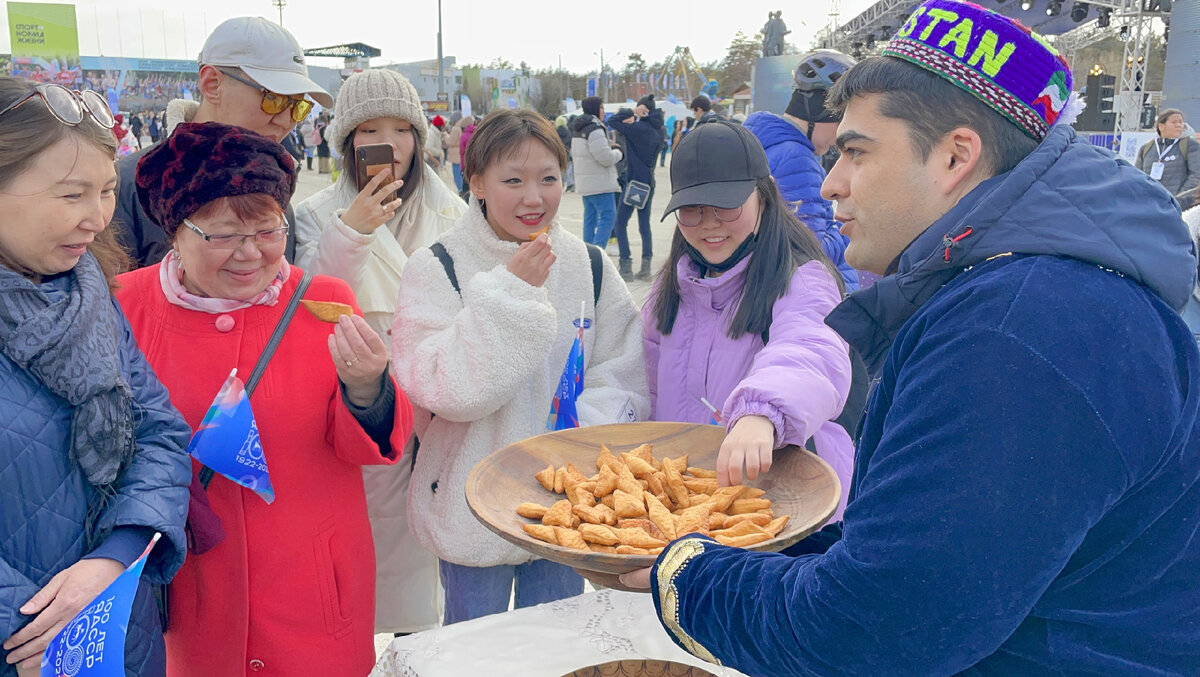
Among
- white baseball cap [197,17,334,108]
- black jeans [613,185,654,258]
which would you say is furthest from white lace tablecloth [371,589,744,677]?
black jeans [613,185,654,258]

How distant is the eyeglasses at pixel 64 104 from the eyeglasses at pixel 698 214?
1362 millimetres

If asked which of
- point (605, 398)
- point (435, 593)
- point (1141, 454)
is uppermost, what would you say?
point (1141, 454)

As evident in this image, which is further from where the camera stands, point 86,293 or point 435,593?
point 435,593

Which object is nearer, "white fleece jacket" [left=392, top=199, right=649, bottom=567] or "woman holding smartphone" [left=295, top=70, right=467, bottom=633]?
"white fleece jacket" [left=392, top=199, right=649, bottom=567]

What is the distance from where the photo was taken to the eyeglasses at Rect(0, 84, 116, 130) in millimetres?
1557

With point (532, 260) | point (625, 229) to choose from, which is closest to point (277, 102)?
point (532, 260)

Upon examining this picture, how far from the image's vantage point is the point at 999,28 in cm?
116

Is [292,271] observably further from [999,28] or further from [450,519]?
[999,28]

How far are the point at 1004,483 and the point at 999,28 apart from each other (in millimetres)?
628

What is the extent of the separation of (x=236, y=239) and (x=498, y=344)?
63 centimetres

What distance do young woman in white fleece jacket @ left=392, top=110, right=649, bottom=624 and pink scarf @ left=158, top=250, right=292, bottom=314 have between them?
1.11 feet

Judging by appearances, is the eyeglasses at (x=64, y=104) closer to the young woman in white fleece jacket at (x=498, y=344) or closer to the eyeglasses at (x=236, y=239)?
the eyeglasses at (x=236, y=239)

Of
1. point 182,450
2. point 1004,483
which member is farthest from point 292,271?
point 1004,483

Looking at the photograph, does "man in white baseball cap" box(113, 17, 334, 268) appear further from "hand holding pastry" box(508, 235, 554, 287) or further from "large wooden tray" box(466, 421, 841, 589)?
"large wooden tray" box(466, 421, 841, 589)
